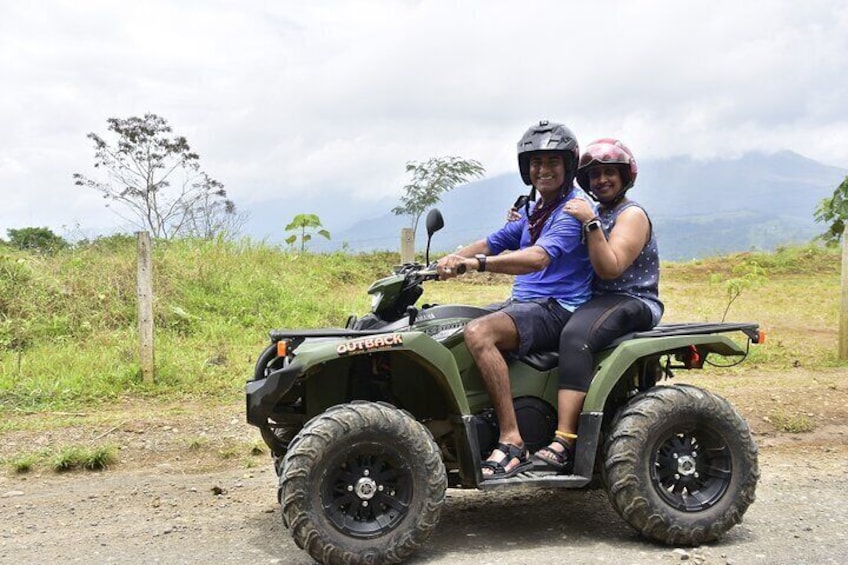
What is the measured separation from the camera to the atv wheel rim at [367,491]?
13.1 ft

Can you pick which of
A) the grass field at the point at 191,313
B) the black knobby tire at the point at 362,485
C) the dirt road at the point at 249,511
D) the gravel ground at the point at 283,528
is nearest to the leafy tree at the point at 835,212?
the grass field at the point at 191,313

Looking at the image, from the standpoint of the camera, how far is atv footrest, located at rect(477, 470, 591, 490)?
4.23m

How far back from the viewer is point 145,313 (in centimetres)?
869

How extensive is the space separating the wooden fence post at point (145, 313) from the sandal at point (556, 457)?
18.0ft

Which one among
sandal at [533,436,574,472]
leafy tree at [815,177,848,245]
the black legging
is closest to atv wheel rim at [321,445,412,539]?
sandal at [533,436,574,472]

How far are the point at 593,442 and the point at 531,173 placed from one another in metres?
1.57

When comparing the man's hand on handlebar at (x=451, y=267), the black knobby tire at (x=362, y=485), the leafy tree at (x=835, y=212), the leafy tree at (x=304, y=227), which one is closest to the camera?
the black knobby tire at (x=362, y=485)

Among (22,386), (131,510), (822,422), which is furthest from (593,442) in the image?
(22,386)

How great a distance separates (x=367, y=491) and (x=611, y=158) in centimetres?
232

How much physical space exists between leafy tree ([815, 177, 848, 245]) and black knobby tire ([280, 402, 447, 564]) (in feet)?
29.9

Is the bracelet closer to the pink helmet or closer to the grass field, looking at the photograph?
the pink helmet

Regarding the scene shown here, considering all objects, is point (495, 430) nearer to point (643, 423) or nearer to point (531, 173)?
point (643, 423)

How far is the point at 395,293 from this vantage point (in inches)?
179

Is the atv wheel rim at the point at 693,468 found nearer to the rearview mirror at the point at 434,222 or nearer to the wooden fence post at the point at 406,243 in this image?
the rearview mirror at the point at 434,222
